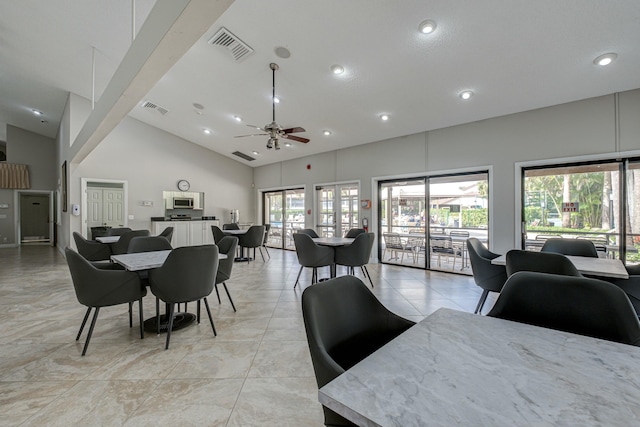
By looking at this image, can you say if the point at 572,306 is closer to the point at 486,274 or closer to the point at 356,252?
the point at 486,274

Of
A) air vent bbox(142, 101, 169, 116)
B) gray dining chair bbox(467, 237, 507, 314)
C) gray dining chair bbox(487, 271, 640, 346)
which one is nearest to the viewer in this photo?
gray dining chair bbox(487, 271, 640, 346)

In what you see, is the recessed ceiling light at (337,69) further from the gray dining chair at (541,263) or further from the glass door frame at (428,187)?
the gray dining chair at (541,263)

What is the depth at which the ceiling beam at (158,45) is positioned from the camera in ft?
5.69

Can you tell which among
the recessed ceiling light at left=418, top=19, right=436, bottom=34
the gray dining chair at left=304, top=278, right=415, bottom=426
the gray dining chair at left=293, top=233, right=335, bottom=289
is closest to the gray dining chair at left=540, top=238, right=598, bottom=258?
the gray dining chair at left=293, top=233, right=335, bottom=289

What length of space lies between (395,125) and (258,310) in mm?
4262

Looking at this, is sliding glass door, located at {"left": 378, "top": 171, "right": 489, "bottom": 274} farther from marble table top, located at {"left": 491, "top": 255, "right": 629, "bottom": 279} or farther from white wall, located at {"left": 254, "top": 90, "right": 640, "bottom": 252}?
marble table top, located at {"left": 491, "top": 255, "right": 629, "bottom": 279}

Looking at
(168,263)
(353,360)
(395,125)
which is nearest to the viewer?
(353,360)

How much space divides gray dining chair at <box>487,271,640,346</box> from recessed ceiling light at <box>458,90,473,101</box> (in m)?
3.59

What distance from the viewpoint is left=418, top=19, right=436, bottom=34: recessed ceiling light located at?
2875mm

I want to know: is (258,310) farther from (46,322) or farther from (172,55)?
(172,55)

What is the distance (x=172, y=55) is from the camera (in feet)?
7.34

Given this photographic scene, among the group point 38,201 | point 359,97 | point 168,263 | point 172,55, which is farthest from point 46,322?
point 38,201

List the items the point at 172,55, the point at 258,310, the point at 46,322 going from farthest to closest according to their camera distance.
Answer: the point at 258,310, the point at 46,322, the point at 172,55

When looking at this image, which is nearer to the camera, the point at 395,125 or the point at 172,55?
the point at 172,55
